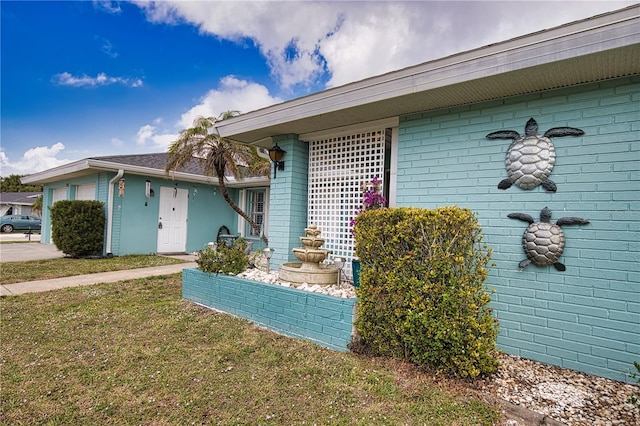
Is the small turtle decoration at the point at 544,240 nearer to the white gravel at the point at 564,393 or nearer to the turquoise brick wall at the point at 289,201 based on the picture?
the white gravel at the point at 564,393

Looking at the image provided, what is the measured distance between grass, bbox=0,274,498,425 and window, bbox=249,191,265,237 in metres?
6.96

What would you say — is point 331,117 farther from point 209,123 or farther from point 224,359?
point 209,123

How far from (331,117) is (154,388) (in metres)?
3.50

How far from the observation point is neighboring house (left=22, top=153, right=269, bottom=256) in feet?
30.1

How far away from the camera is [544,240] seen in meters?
2.91

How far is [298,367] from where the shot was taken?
9.16 feet

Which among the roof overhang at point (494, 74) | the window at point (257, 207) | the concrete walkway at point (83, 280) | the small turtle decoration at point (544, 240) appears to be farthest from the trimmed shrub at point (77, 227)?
the small turtle decoration at point (544, 240)

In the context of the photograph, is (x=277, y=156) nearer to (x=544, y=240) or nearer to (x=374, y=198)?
(x=374, y=198)

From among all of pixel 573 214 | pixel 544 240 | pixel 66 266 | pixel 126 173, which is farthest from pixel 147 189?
pixel 573 214

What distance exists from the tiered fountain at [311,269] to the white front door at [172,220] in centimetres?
756

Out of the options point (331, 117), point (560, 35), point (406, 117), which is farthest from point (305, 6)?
point (560, 35)

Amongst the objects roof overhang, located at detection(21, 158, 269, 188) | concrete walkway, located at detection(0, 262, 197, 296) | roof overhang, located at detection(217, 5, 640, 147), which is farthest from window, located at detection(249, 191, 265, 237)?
roof overhang, located at detection(217, 5, 640, 147)

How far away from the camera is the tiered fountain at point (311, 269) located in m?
3.97

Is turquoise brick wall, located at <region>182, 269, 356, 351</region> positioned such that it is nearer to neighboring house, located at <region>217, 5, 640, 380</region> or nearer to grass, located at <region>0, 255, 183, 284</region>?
neighboring house, located at <region>217, 5, 640, 380</region>
